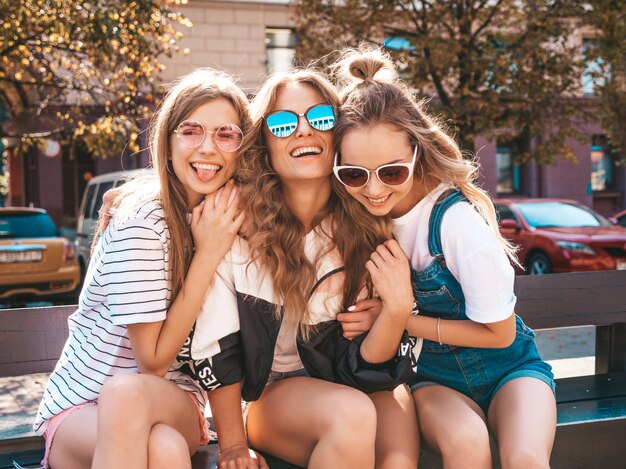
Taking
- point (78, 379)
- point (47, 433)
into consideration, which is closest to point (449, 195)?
point (78, 379)

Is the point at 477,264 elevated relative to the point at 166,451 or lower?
elevated

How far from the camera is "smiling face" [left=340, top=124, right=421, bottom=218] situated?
8.41ft

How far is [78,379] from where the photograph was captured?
100 inches

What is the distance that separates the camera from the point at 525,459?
2295 mm

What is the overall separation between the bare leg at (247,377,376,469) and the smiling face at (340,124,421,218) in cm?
70

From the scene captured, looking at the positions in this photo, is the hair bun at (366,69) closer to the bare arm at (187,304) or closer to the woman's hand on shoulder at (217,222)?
the woman's hand on shoulder at (217,222)

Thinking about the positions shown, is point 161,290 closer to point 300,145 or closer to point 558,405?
point 300,145

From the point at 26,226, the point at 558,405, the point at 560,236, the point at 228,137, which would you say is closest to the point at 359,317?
the point at 228,137

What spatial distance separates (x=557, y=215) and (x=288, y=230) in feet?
29.8

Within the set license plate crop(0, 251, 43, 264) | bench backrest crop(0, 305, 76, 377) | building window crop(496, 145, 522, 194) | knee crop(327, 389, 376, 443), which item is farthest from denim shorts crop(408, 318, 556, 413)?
building window crop(496, 145, 522, 194)

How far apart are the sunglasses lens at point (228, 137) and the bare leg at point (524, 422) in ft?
4.58

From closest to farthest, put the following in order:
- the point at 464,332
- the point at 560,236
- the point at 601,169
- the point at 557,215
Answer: the point at 464,332
the point at 560,236
the point at 557,215
the point at 601,169

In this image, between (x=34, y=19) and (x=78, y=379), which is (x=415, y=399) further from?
(x=34, y=19)

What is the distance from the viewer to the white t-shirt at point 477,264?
8.14 feet
